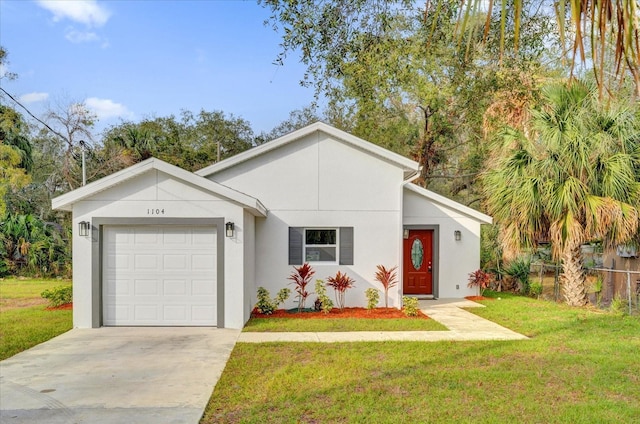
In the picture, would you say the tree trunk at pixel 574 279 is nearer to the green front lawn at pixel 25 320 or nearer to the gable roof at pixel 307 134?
the gable roof at pixel 307 134

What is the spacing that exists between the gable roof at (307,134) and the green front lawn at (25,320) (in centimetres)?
492

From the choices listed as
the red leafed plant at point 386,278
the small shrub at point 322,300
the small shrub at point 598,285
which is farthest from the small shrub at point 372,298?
the small shrub at point 598,285

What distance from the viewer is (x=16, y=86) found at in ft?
51.3

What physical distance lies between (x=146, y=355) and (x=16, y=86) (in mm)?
12798

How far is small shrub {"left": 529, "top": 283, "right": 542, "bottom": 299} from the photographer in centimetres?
1518

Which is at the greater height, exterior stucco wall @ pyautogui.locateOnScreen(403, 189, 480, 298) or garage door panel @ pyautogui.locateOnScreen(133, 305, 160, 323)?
exterior stucco wall @ pyautogui.locateOnScreen(403, 189, 480, 298)

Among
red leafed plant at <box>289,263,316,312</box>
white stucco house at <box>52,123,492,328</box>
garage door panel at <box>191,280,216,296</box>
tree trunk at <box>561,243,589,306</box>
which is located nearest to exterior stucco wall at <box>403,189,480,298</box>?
white stucco house at <box>52,123,492,328</box>

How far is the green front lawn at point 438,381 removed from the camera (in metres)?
5.14

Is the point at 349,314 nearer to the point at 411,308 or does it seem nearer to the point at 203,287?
the point at 411,308

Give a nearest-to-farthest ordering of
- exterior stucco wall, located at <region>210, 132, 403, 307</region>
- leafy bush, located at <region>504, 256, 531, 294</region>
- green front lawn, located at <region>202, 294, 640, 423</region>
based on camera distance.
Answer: green front lawn, located at <region>202, 294, 640, 423</region>
exterior stucco wall, located at <region>210, 132, 403, 307</region>
leafy bush, located at <region>504, 256, 531, 294</region>

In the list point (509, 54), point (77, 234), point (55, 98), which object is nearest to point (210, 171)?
point (77, 234)

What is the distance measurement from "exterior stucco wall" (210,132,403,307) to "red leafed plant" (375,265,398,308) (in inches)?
7.0

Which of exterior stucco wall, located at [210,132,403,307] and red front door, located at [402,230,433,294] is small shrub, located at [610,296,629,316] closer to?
red front door, located at [402,230,433,294]

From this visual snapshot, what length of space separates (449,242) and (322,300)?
5297 mm
